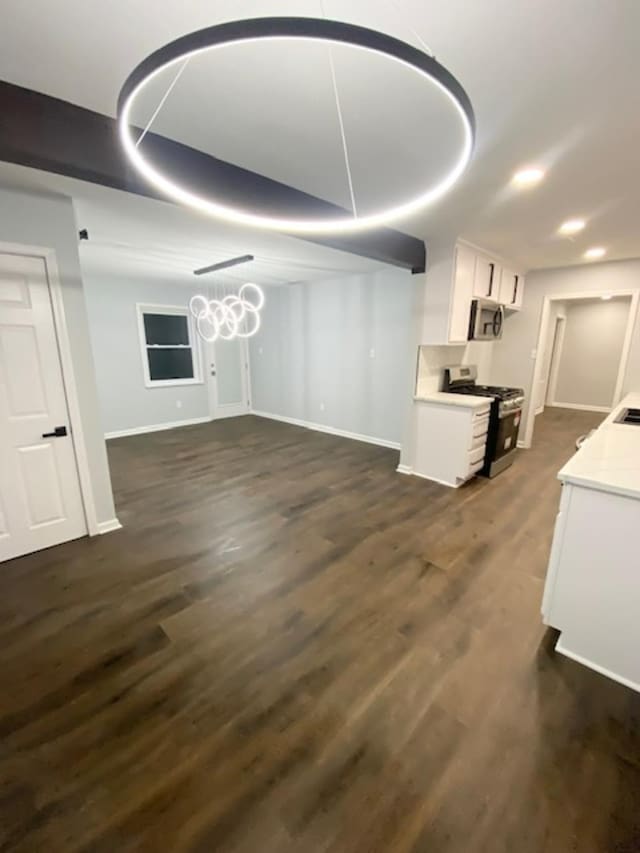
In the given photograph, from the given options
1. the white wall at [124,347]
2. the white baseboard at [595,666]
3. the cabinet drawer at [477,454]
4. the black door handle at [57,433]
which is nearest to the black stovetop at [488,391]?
the cabinet drawer at [477,454]

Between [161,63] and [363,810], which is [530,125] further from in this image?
[363,810]

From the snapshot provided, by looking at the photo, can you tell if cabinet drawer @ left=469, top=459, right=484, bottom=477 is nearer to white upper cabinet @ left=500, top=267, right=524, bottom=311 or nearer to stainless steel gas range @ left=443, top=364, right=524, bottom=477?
stainless steel gas range @ left=443, top=364, right=524, bottom=477

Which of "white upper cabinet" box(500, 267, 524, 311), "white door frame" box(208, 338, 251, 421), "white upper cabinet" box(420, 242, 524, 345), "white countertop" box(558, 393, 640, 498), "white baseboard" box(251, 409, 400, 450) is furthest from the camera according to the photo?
"white door frame" box(208, 338, 251, 421)

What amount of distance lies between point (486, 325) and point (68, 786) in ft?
16.3

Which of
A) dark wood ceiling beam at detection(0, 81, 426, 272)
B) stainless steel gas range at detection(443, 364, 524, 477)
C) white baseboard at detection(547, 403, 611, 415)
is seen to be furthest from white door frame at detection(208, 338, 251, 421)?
white baseboard at detection(547, 403, 611, 415)

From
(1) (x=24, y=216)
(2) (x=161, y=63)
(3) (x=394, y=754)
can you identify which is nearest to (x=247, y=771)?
(3) (x=394, y=754)

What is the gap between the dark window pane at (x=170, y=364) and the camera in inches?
255

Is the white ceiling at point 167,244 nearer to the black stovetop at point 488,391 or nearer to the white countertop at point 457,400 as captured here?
the white countertop at point 457,400

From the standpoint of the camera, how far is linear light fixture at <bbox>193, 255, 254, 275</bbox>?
451 centimetres

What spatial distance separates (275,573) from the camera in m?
2.64

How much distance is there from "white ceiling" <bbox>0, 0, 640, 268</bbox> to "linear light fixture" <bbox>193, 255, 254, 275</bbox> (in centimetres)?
227

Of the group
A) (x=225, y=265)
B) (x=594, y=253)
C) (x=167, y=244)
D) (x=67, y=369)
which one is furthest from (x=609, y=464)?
(x=225, y=265)

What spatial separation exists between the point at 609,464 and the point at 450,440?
2.09 meters

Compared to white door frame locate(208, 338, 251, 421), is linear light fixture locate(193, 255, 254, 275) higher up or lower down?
higher up
